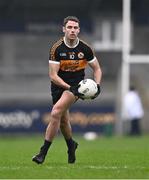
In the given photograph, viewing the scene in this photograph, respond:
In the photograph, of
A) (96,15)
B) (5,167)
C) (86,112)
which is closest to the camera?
(5,167)

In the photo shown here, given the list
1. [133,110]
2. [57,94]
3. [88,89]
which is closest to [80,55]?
[88,89]

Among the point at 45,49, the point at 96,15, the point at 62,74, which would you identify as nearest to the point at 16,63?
the point at 45,49

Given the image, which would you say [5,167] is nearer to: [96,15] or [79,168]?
[79,168]

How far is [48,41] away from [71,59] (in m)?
24.0

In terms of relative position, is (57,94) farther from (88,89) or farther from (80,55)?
(80,55)

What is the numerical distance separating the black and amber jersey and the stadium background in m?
20.2

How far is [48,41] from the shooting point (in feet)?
122

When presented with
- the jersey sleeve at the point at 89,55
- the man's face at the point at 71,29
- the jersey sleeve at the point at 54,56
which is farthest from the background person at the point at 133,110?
the man's face at the point at 71,29

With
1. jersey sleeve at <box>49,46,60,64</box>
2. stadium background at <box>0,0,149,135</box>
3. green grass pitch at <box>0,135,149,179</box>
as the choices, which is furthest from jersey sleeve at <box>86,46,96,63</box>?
stadium background at <box>0,0,149,135</box>

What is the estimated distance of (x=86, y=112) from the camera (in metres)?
31.5

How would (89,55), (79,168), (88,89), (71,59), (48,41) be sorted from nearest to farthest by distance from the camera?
1. (79,168)
2. (88,89)
3. (71,59)
4. (89,55)
5. (48,41)

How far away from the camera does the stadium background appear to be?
35.4 meters

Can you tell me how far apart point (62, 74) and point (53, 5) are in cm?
2452

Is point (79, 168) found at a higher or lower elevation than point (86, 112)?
higher
